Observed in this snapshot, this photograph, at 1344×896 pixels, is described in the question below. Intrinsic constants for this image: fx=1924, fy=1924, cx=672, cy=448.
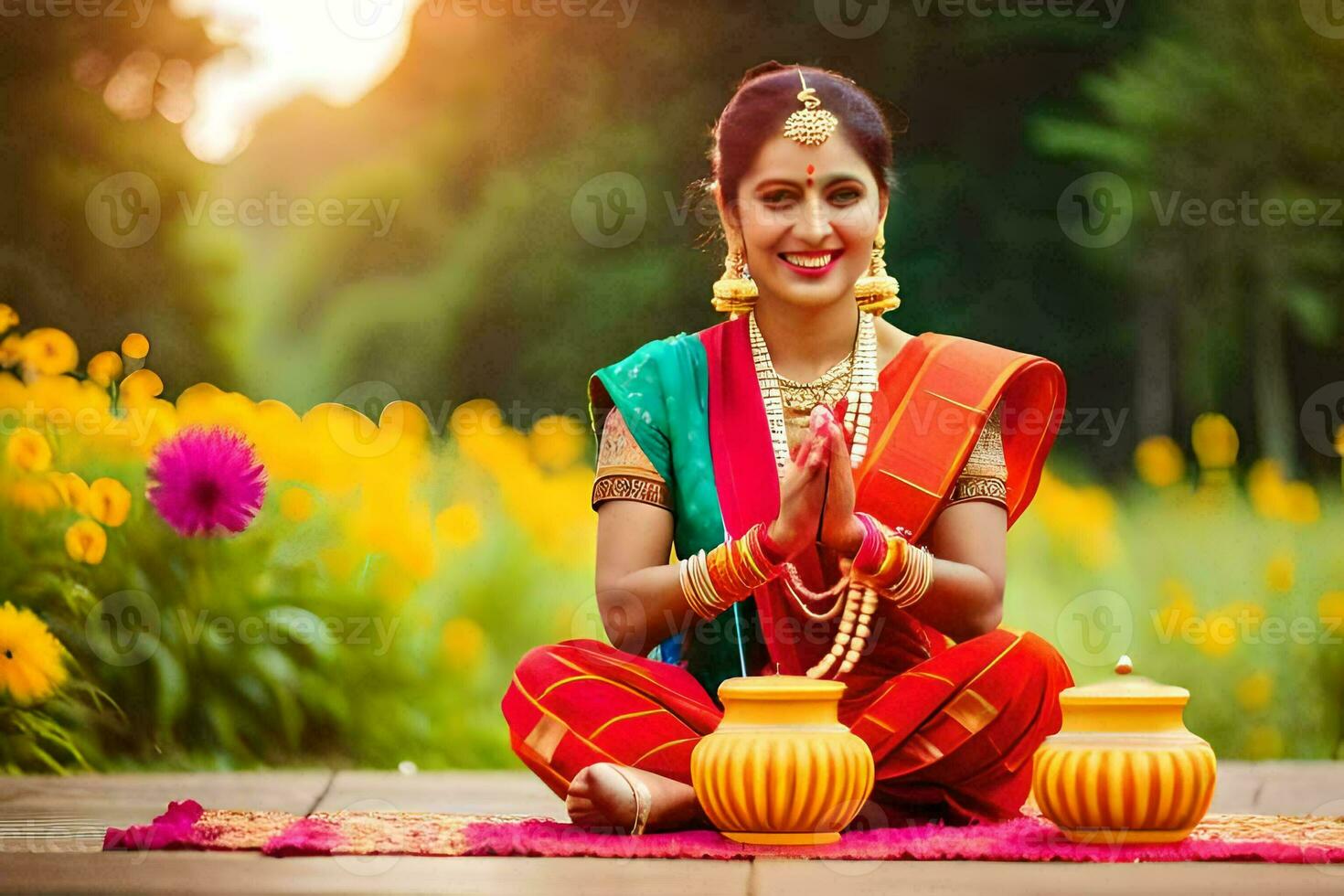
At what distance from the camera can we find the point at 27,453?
18.3 ft

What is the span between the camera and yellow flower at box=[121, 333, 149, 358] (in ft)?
18.5

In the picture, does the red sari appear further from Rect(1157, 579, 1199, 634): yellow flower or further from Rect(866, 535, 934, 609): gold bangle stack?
Rect(1157, 579, 1199, 634): yellow flower

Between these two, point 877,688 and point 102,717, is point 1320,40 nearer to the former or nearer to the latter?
point 877,688

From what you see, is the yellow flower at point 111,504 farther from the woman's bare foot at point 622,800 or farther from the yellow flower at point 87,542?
the woman's bare foot at point 622,800

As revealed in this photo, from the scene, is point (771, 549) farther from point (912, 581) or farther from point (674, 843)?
point (674, 843)

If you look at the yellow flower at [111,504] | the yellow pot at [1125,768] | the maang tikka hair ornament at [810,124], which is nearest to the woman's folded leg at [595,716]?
the yellow pot at [1125,768]

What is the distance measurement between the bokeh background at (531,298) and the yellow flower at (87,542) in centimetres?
1

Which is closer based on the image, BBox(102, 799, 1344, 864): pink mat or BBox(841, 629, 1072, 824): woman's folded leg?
BBox(102, 799, 1344, 864): pink mat

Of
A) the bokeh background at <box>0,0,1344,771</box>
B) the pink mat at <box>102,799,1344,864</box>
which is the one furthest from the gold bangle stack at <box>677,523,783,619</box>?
the bokeh background at <box>0,0,1344,771</box>

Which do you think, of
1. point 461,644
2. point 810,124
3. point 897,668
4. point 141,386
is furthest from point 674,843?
point 141,386

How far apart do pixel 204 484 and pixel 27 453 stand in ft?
1.73

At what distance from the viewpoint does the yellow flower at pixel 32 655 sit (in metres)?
5.51

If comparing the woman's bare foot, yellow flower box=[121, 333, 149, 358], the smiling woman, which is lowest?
the woman's bare foot

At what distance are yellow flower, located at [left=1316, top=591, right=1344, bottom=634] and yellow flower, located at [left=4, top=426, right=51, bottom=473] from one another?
3712 millimetres
